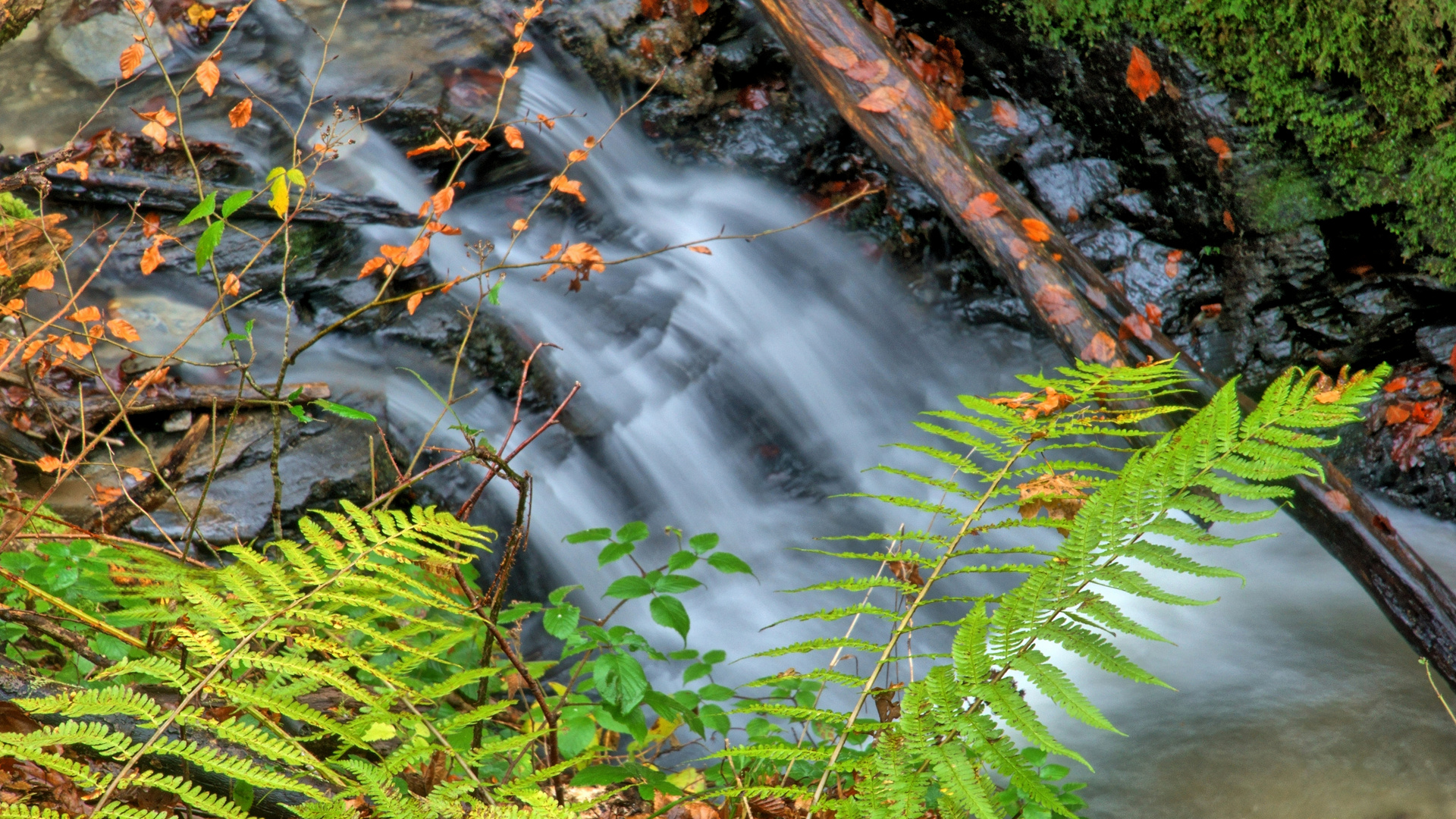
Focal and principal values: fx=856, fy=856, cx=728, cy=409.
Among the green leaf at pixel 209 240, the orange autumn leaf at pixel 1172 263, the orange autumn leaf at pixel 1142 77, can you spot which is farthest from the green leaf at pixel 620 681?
→ the orange autumn leaf at pixel 1142 77

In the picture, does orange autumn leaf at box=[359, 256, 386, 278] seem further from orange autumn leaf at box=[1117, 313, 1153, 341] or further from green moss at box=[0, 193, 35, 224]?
orange autumn leaf at box=[1117, 313, 1153, 341]

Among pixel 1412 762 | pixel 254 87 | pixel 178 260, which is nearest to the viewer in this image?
pixel 1412 762

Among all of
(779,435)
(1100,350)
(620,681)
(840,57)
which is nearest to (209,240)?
(620,681)

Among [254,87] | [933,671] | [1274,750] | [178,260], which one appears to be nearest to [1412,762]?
[1274,750]

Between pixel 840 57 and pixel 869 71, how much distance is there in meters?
0.18

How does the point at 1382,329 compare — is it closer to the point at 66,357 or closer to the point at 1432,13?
the point at 1432,13

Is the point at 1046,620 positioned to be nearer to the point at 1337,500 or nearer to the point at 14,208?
the point at 1337,500

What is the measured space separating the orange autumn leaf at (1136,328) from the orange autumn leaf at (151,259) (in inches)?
186

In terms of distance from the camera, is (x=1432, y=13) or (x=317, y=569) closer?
(x=317, y=569)

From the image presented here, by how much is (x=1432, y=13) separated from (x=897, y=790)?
432cm

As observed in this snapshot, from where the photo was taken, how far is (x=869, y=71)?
420cm

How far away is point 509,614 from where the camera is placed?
2.54m

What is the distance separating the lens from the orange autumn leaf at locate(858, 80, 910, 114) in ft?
13.6

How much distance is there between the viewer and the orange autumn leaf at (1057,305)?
12.2ft
